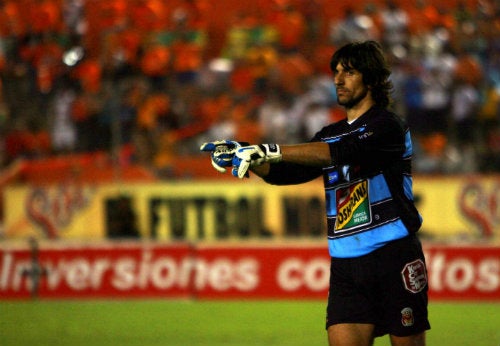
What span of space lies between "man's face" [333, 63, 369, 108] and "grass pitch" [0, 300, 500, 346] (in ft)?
15.4

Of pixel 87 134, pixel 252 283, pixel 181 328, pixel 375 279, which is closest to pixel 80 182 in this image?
pixel 87 134

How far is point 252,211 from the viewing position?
45.8 feet

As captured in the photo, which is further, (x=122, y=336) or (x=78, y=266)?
(x=78, y=266)

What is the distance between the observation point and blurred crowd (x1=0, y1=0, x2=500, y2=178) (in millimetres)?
13984

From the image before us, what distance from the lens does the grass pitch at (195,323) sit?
9.65 metres

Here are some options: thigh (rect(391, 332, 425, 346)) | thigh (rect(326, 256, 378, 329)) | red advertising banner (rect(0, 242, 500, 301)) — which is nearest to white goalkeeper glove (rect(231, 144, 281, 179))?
thigh (rect(326, 256, 378, 329))

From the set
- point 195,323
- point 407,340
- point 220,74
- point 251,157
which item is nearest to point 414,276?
point 407,340

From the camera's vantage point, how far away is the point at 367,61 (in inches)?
201

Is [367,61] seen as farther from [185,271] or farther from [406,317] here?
[185,271]

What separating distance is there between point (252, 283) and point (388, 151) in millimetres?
8422

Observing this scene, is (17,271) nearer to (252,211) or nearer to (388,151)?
(252,211)

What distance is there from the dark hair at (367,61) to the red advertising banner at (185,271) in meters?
7.91

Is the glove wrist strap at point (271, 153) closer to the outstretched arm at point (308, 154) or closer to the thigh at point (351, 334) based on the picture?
the outstretched arm at point (308, 154)

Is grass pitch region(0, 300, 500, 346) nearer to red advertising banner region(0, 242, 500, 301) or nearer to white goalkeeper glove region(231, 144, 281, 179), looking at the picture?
red advertising banner region(0, 242, 500, 301)
